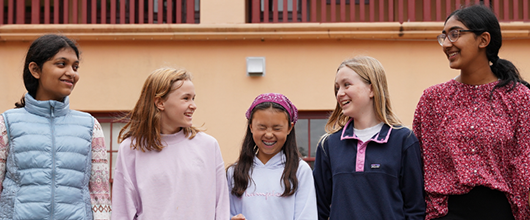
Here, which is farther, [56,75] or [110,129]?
[110,129]

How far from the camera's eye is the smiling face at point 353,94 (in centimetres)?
285

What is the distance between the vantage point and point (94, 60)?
6664mm

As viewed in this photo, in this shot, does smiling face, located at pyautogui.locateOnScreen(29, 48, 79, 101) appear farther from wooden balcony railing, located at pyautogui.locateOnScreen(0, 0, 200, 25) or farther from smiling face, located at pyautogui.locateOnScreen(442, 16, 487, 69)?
wooden balcony railing, located at pyautogui.locateOnScreen(0, 0, 200, 25)

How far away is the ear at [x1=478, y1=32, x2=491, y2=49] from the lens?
2611 mm

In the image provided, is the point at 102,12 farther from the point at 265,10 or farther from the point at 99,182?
the point at 99,182

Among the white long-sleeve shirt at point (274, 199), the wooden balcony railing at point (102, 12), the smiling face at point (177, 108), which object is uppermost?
the wooden balcony railing at point (102, 12)

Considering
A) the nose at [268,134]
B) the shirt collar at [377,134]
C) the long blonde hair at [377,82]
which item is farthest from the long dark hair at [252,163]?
the long blonde hair at [377,82]

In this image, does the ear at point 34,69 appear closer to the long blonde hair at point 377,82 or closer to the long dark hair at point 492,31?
the long blonde hair at point 377,82

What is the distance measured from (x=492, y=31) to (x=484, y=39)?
5 cm

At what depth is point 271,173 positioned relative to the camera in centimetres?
295

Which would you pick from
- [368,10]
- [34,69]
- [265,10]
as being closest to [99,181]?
[34,69]

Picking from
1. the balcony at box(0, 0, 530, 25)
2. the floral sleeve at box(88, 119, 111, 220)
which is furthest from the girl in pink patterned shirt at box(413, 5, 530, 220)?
the balcony at box(0, 0, 530, 25)

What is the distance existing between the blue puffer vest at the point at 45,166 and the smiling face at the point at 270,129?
3.07 feet

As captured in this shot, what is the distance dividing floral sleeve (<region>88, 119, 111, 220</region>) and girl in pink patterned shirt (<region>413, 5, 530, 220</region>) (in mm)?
1722
